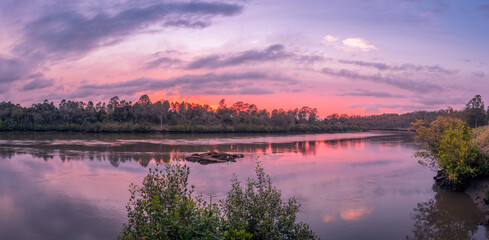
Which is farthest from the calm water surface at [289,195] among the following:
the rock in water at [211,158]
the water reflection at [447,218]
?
the rock in water at [211,158]

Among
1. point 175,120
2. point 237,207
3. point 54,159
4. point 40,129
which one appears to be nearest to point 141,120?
point 175,120

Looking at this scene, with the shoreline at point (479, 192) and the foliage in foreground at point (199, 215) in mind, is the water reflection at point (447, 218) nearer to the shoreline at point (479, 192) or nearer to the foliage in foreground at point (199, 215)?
the shoreline at point (479, 192)

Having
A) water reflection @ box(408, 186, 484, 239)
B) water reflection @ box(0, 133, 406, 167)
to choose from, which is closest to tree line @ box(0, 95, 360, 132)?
water reflection @ box(0, 133, 406, 167)

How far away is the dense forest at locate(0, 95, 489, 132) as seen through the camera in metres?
88.8

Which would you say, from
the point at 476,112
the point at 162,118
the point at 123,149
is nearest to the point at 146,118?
the point at 162,118

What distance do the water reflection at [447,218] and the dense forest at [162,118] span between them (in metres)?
58.4

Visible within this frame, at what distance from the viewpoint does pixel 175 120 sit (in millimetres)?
118812

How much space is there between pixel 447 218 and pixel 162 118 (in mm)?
111977

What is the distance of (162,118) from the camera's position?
388 feet

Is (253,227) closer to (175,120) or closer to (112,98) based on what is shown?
(175,120)

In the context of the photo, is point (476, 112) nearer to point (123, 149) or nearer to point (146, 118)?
point (123, 149)

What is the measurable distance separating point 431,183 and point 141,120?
338ft

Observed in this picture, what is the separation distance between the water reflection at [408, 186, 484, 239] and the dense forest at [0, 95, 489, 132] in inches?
2301

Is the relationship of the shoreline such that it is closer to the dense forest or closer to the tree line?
the dense forest
